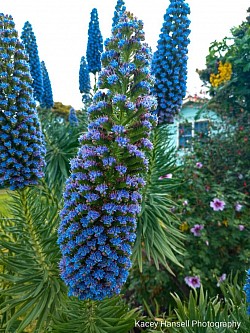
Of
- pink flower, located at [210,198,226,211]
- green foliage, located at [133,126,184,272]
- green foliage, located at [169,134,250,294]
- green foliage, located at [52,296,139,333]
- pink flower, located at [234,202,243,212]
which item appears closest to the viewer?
green foliage, located at [52,296,139,333]

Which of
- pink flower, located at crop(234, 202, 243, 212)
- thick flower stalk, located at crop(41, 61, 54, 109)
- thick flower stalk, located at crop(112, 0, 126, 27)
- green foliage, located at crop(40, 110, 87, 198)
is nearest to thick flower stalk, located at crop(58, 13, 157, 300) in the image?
thick flower stalk, located at crop(112, 0, 126, 27)

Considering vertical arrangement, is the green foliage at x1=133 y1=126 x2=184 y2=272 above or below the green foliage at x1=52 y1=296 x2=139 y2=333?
above

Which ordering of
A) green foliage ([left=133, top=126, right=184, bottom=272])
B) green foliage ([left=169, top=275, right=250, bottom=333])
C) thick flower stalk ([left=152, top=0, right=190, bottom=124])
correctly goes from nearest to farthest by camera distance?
green foliage ([left=169, top=275, right=250, bottom=333]), green foliage ([left=133, top=126, right=184, bottom=272]), thick flower stalk ([left=152, top=0, right=190, bottom=124])

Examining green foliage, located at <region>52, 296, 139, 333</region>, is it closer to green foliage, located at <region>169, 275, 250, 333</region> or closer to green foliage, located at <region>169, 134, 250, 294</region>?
green foliage, located at <region>169, 275, 250, 333</region>

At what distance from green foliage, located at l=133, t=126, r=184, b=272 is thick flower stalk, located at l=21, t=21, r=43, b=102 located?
6.32 feet

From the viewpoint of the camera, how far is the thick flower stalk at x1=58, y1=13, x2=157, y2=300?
1.77 metres

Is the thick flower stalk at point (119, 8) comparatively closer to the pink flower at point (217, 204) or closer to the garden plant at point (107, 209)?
the garden plant at point (107, 209)

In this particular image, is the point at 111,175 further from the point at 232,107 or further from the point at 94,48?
the point at 232,107

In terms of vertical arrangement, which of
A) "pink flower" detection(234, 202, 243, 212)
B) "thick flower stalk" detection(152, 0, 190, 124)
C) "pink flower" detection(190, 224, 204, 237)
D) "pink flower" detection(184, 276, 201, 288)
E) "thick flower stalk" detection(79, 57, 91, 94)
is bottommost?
"pink flower" detection(184, 276, 201, 288)

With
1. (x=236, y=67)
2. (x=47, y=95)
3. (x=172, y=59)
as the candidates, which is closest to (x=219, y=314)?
(x=172, y=59)

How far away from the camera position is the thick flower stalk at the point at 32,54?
4547 mm

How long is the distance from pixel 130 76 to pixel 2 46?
4.31 feet

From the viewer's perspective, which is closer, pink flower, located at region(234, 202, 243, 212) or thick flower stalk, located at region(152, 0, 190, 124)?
thick flower stalk, located at region(152, 0, 190, 124)

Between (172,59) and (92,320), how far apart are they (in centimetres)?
260
